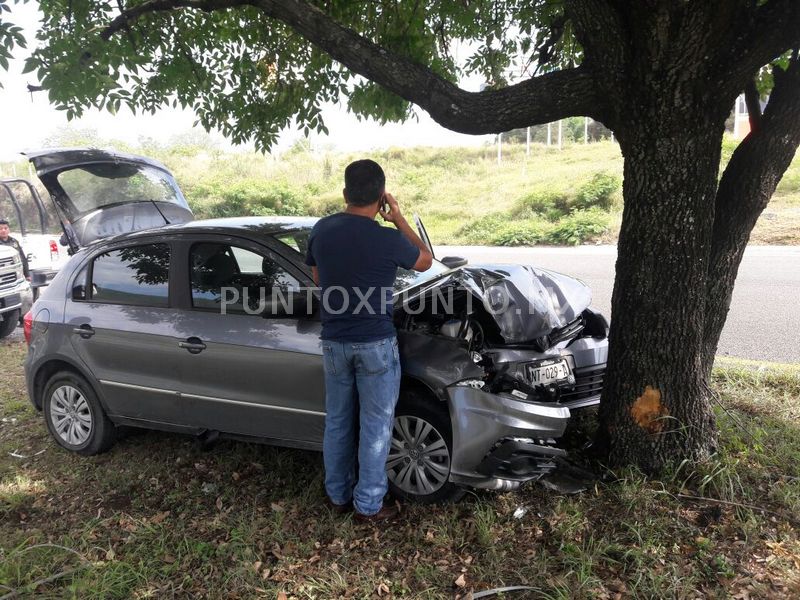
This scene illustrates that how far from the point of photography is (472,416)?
9.76 ft

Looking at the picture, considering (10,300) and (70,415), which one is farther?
(10,300)

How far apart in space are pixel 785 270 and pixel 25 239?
11956 millimetres

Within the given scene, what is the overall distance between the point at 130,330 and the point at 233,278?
0.77 meters

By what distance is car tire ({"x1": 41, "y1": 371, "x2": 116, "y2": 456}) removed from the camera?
4051mm

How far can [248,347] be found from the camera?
3.39 m

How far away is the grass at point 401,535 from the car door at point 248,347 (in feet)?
1.42

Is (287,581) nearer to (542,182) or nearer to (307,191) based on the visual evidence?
(542,182)

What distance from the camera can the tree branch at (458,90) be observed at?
311 centimetres

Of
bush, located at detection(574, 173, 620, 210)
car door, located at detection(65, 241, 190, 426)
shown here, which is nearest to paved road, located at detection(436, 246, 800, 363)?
bush, located at detection(574, 173, 620, 210)

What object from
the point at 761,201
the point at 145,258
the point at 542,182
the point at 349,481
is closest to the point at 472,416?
the point at 349,481

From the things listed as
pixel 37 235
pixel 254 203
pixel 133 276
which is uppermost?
pixel 254 203

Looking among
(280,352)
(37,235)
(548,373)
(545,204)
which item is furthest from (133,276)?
(545,204)

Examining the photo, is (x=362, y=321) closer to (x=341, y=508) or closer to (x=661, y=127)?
(x=341, y=508)

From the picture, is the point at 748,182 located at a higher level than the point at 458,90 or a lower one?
lower
